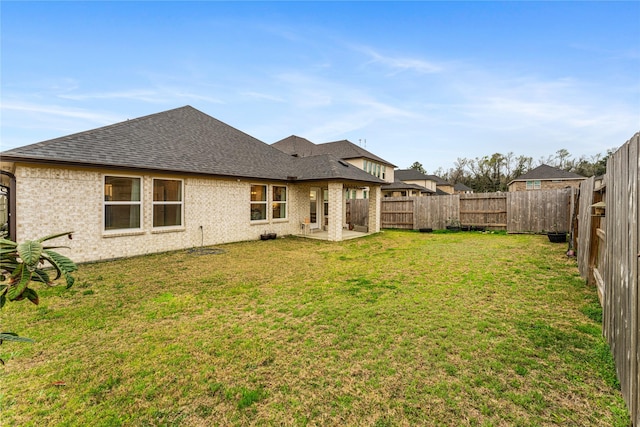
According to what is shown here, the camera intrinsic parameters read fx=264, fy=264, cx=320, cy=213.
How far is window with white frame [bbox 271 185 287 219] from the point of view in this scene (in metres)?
12.8

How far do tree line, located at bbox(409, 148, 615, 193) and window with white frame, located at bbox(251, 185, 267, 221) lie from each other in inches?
2139

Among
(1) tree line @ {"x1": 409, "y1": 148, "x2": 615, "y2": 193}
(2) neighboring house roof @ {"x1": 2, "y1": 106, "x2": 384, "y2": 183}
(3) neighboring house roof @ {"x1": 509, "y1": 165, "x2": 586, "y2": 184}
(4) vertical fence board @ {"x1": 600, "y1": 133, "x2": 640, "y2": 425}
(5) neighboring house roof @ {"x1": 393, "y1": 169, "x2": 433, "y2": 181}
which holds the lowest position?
(4) vertical fence board @ {"x1": 600, "y1": 133, "x2": 640, "y2": 425}

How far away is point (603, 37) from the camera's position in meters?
9.17

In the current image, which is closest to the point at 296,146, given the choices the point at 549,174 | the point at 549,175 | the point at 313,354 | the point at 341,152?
the point at 341,152

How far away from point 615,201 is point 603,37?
10.7 metres

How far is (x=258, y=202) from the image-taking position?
479 inches

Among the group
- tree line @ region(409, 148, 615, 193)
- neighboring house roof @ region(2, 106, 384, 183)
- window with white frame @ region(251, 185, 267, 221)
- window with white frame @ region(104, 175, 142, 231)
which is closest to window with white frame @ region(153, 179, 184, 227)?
window with white frame @ region(104, 175, 142, 231)

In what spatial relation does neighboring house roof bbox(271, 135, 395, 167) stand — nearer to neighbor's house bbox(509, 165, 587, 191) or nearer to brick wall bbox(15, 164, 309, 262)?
brick wall bbox(15, 164, 309, 262)

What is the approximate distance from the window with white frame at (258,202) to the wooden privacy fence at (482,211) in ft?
23.9

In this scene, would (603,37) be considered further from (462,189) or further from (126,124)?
(462,189)

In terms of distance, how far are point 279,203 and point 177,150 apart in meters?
4.93

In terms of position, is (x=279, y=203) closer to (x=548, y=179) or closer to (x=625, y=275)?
(x=625, y=275)

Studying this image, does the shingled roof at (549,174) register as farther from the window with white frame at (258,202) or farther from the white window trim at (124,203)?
the white window trim at (124,203)

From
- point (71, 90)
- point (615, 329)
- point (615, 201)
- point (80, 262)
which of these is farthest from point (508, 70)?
point (71, 90)
